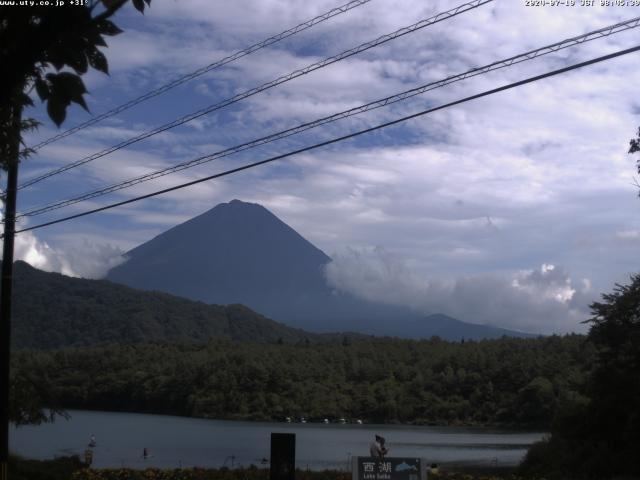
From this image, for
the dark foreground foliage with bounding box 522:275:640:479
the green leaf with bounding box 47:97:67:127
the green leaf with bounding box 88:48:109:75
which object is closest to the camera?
the green leaf with bounding box 47:97:67:127

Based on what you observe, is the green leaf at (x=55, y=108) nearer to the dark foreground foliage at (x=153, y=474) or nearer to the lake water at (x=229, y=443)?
the dark foreground foliage at (x=153, y=474)

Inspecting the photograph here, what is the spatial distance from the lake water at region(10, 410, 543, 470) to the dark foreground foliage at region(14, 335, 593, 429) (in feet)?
18.6

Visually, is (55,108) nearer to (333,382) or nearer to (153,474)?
(153,474)

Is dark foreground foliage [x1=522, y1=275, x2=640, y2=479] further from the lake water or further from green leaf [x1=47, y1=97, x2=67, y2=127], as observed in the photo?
green leaf [x1=47, y1=97, x2=67, y2=127]

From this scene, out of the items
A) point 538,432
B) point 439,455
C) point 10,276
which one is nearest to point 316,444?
point 439,455

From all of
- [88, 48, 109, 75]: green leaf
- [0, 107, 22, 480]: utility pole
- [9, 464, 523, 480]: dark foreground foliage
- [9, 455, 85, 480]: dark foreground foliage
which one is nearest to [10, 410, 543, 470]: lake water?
[9, 464, 523, 480]: dark foreground foliage

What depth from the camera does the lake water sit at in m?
45.0

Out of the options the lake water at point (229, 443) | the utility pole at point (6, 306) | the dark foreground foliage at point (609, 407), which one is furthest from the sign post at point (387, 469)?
the lake water at point (229, 443)

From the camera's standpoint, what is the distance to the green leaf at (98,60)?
3844 millimetres

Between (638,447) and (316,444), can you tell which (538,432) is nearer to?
(316,444)

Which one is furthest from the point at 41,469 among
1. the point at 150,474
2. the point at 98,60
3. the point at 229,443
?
the point at 229,443

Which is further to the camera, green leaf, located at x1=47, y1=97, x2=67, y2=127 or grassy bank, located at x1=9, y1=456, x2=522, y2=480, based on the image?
grassy bank, located at x1=9, y1=456, x2=522, y2=480

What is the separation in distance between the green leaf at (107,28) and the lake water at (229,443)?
109ft

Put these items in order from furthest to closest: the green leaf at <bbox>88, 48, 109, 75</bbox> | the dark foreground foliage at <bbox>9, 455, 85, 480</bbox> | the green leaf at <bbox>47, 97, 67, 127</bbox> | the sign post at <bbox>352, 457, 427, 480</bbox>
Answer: the dark foreground foliage at <bbox>9, 455, 85, 480</bbox>
the sign post at <bbox>352, 457, 427, 480</bbox>
the green leaf at <bbox>88, 48, 109, 75</bbox>
the green leaf at <bbox>47, 97, 67, 127</bbox>
